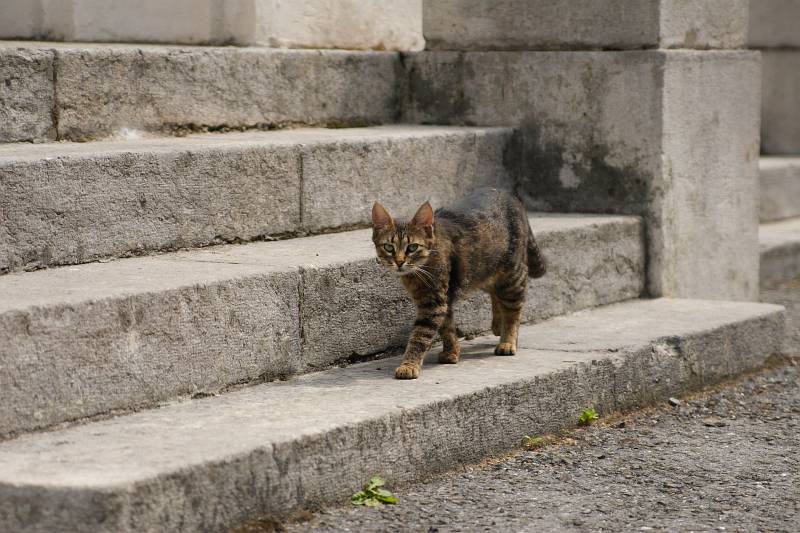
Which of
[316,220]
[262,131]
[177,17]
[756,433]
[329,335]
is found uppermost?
[177,17]

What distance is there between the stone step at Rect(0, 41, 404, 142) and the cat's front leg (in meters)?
1.59

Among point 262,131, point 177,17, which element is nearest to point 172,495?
point 262,131

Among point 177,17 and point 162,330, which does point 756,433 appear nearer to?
point 162,330

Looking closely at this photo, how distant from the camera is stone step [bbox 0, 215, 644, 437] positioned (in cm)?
400

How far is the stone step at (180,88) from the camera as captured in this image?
5.30 m

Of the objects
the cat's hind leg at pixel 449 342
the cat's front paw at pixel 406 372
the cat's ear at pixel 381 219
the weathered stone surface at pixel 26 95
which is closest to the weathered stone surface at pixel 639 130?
the cat's hind leg at pixel 449 342

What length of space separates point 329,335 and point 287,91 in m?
1.90

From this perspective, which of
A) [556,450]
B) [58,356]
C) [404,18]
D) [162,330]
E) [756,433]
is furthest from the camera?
[404,18]

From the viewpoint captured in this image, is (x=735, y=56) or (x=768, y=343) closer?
(x=768, y=343)

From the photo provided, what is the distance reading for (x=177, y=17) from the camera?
267 inches

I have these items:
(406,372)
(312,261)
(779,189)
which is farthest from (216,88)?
(779,189)

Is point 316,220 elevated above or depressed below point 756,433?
above

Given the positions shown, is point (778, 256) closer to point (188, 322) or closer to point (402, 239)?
point (402, 239)

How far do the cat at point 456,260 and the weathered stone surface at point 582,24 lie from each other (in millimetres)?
1583
